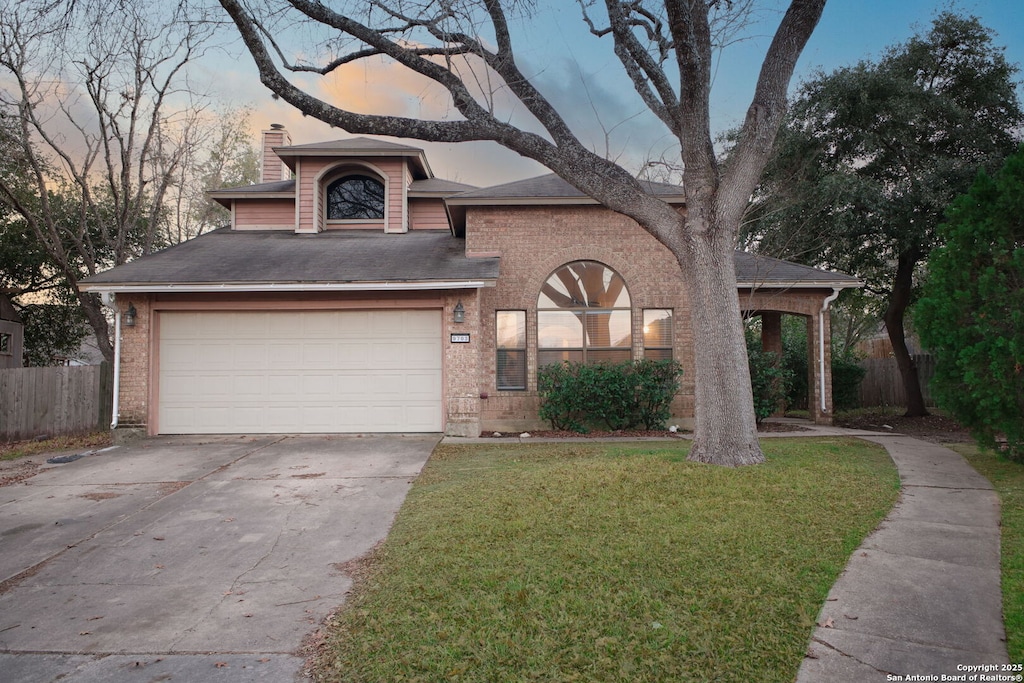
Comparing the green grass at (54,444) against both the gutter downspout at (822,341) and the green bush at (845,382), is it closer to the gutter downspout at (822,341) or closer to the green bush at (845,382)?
the gutter downspout at (822,341)

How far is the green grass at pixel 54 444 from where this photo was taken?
423 inches

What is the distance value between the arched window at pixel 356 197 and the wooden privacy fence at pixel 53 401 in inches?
238

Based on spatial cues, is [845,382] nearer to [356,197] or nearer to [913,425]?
[913,425]

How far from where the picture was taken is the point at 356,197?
1568cm

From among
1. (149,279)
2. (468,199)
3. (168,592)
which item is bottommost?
(168,592)

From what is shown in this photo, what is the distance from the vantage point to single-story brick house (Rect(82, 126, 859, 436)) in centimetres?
1084

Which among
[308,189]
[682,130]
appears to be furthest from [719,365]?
[308,189]

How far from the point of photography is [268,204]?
15.7 meters

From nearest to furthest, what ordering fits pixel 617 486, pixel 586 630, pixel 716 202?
pixel 586 630 → pixel 617 486 → pixel 716 202

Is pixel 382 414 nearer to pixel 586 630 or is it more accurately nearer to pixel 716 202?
pixel 716 202

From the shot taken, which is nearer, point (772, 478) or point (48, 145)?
point (772, 478)

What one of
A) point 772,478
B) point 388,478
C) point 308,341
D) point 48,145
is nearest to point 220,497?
point 388,478

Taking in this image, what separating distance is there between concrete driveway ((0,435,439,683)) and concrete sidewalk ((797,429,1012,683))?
272 centimetres

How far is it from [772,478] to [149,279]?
978 centimetres
